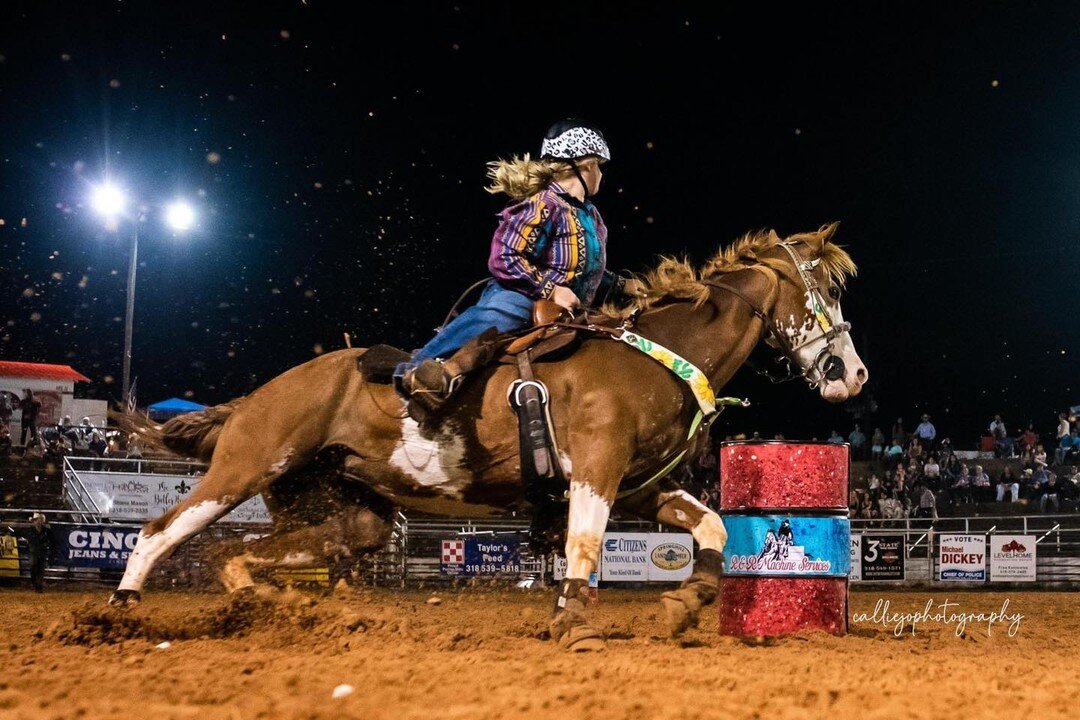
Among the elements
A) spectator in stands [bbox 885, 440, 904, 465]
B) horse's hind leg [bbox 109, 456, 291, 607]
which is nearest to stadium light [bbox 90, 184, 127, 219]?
horse's hind leg [bbox 109, 456, 291, 607]

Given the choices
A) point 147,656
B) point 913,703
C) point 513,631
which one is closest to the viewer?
point 913,703

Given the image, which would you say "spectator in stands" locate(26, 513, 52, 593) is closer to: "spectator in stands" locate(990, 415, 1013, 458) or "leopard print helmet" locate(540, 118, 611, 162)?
"leopard print helmet" locate(540, 118, 611, 162)

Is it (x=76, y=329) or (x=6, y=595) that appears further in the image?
Answer: (x=76, y=329)

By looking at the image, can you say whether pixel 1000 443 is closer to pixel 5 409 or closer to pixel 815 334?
pixel 815 334

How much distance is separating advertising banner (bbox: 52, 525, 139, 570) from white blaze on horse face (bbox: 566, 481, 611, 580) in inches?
482

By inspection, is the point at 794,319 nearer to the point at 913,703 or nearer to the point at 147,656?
the point at 913,703

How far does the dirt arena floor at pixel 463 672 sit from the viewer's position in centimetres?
332

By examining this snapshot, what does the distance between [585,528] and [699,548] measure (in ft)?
2.57

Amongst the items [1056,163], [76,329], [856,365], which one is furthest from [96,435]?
[76,329]

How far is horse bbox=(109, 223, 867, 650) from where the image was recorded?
552 cm

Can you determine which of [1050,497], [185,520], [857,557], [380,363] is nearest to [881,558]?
[857,557]

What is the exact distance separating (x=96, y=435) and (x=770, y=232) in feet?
60.6

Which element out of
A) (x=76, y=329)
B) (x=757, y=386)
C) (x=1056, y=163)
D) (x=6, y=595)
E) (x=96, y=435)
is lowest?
(x=6, y=595)

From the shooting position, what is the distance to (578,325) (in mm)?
5777
